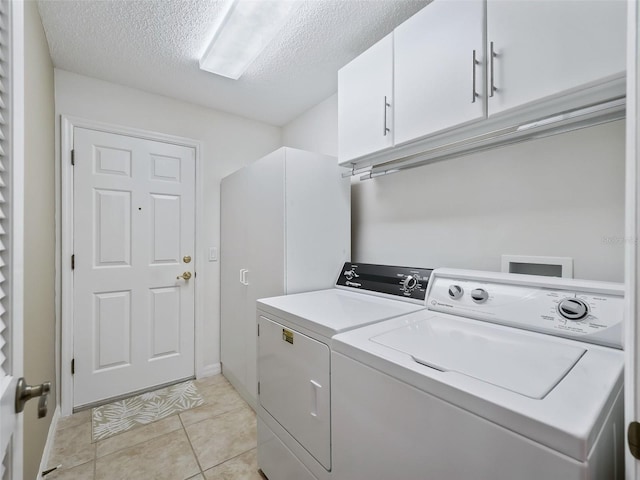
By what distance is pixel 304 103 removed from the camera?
2.64m

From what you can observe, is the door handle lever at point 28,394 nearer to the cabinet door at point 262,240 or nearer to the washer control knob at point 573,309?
the cabinet door at point 262,240

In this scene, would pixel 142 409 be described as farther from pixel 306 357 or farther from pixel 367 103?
pixel 367 103

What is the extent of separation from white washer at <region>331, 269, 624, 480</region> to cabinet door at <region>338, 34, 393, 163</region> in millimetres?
874

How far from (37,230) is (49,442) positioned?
4.24 feet

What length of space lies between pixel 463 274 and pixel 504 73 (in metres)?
0.79

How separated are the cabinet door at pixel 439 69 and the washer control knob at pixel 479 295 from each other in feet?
2.23

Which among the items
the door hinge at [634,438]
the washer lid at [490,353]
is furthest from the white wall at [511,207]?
the door hinge at [634,438]

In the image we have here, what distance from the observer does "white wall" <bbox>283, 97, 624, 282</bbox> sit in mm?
1104

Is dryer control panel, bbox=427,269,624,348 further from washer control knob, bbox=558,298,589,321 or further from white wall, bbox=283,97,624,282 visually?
white wall, bbox=283,97,624,282

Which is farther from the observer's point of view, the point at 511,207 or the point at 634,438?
the point at 511,207

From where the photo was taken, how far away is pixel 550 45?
969 millimetres

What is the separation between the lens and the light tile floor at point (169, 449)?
1.61m

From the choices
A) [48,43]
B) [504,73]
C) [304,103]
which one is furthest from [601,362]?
[48,43]

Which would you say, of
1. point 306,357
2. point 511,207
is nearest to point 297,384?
point 306,357
